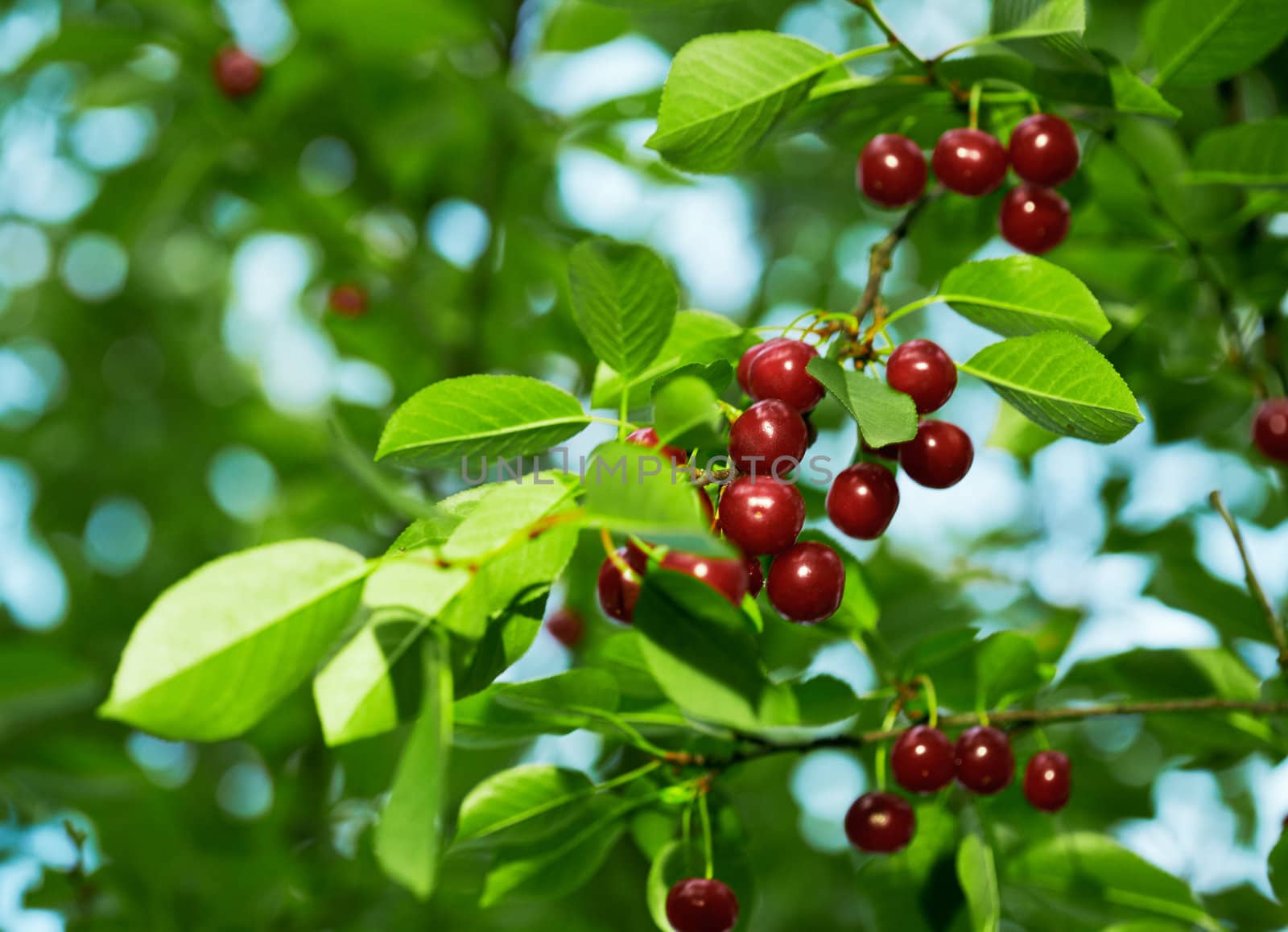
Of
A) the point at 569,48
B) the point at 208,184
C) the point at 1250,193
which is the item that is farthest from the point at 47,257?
the point at 1250,193

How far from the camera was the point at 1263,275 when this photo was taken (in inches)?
77.4

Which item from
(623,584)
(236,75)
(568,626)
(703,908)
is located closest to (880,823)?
(703,908)

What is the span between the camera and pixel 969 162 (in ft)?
4.78

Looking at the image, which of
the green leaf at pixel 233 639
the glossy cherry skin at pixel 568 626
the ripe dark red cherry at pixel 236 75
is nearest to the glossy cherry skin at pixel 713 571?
Answer: the green leaf at pixel 233 639

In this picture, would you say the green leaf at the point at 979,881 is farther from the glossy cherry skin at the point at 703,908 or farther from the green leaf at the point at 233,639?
the green leaf at the point at 233,639

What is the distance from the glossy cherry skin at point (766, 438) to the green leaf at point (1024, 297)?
0.31m

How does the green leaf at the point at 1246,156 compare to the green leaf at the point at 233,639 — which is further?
the green leaf at the point at 1246,156

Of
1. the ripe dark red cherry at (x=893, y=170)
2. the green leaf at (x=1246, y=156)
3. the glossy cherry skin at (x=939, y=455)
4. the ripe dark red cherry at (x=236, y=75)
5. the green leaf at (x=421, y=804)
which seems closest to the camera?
the green leaf at (x=421, y=804)

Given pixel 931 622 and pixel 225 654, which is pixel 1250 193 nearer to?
pixel 931 622

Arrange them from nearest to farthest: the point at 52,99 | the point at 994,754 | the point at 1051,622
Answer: the point at 994,754 → the point at 1051,622 → the point at 52,99

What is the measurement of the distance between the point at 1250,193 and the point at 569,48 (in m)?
2.06

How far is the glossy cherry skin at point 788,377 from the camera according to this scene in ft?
3.78

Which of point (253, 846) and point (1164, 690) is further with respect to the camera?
point (253, 846)

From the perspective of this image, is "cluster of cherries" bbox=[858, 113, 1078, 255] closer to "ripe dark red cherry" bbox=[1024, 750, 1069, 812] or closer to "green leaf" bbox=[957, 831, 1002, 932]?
"ripe dark red cherry" bbox=[1024, 750, 1069, 812]
